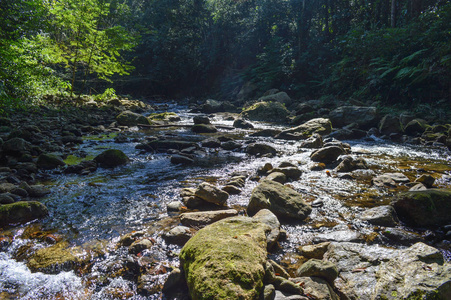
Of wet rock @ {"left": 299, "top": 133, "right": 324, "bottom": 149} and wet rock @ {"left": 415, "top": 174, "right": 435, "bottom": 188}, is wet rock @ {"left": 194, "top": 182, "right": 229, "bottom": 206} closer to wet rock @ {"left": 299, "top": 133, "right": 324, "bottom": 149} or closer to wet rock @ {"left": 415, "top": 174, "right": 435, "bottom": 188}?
wet rock @ {"left": 415, "top": 174, "right": 435, "bottom": 188}

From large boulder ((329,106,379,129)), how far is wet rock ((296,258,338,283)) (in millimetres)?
10277

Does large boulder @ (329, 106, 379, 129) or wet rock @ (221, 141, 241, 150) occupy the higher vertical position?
large boulder @ (329, 106, 379, 129)

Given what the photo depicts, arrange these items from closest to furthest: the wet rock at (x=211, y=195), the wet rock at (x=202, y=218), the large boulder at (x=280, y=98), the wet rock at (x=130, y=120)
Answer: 1. the wet rock at (x=202, y=218)
2. the wet rock at (x=211, y=195)
3. the wet rock at (x=130, y=120)
4. the large boulder at (x=280, y=98)

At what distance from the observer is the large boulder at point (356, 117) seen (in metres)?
10.9

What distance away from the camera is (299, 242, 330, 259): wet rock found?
2836mm

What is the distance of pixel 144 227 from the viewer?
3449 millimetres

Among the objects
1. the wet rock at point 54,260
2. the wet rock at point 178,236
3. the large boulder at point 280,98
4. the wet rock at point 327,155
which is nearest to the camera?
the wet rock at point 54,260

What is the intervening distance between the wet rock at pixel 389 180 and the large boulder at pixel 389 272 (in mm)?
2487

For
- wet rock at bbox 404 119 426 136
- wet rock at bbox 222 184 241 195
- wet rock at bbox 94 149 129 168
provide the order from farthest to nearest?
wet rock at bbox 404 119 426 136
wet rock at bbox 94 149 129 168
wet rock at bbox 222 184 241 195

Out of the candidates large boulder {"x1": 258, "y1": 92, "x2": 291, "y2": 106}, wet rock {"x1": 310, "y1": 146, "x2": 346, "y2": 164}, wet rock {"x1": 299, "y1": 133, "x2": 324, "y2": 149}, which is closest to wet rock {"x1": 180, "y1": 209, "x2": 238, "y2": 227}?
wet rock {"x1": 310, "y1": 146, "x2": 346, "y2": 164}

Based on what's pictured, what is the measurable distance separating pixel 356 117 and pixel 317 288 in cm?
1091

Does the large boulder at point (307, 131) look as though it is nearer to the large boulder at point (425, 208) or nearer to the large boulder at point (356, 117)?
the large boulder at point (356, 117)

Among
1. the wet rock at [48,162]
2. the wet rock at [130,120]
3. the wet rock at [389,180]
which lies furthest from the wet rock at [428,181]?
the wet rock at [130,120]

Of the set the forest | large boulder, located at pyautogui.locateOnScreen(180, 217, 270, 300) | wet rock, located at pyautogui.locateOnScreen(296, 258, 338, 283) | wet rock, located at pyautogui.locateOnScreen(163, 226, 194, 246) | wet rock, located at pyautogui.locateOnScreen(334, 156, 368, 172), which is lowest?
wet rock, located at pyautogui.locateOnScreen(163, 226, 194, 246)
